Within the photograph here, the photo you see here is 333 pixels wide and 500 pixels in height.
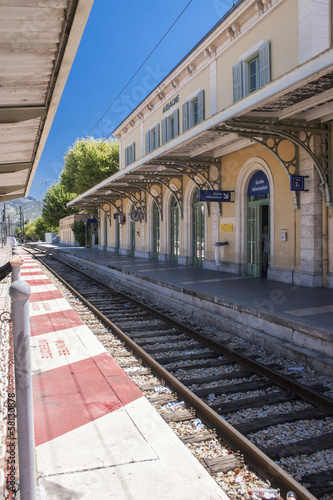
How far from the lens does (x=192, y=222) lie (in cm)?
1750

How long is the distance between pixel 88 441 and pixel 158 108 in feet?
66.5

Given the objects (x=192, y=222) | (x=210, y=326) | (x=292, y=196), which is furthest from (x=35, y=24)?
(x=192, y=222)

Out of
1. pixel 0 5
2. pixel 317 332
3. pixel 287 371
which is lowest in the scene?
pixel 287 371

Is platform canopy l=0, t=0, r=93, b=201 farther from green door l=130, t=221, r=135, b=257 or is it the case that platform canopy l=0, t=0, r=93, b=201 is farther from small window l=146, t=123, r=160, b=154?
green door l=130, t=221, r=135, b=257

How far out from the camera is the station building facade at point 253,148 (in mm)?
9188

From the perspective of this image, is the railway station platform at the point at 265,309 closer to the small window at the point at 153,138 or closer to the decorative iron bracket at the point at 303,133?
the decorative iron bracket at the point at 303,133

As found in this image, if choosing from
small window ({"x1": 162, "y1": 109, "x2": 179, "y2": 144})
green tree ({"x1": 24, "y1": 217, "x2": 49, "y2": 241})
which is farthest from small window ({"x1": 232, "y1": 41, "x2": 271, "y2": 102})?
green tree ({"x1": 24, "y1": 217, "x2": 49, "y2": 241})

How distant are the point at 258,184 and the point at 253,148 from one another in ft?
3.74

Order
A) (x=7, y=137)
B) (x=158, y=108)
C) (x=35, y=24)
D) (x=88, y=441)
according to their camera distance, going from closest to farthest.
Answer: (x=88, y=441) < (x=35, y=24) < (x=7, y=137) < (x=158, y=108)

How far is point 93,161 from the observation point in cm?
4094

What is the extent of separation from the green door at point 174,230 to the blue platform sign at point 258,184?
259 inches

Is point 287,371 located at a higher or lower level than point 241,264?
lower

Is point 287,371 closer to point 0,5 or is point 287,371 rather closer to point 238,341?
point 238,341

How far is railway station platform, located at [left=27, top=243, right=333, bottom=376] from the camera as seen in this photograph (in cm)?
587
